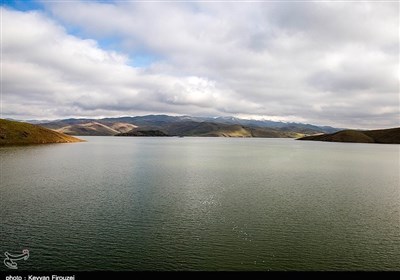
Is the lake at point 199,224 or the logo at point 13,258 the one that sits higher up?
the lake at point 199,224

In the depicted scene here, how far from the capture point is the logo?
29.1 meters

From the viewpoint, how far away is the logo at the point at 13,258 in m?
29.1

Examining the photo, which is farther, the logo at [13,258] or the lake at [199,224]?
the lake at [199,224]

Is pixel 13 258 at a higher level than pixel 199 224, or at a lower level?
lower

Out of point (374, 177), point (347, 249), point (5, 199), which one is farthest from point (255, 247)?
point (374, 177)

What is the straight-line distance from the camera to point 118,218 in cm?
4347

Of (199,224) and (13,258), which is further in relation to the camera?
(199,224)

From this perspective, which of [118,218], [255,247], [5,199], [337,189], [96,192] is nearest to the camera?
[255,247]

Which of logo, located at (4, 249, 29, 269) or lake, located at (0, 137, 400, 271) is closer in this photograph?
logo, located at (4, 249, 29, 269)

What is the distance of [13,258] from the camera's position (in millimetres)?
30391

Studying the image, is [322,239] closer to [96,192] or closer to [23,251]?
[23,251]

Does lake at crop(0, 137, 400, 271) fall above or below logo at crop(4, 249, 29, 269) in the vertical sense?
above
